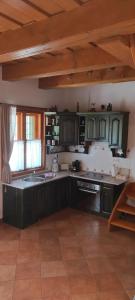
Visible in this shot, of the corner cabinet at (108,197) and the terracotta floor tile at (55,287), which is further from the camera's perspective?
the corner cabinet at (108,197)

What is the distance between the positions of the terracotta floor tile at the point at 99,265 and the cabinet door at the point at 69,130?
2634 mm

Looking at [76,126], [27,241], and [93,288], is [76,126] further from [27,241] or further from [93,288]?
[93,288]

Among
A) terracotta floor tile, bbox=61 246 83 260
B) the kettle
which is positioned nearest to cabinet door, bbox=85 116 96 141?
the kettle

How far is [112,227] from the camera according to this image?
175 inches

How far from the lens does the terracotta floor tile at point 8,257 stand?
10.9 feet

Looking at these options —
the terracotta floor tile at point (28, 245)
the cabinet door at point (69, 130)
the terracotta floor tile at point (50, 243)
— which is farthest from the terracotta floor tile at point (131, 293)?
the cabinet door at point (69, 130)

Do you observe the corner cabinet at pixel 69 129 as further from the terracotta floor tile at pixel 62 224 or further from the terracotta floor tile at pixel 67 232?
the terracotta floor tile at pixel 67 232

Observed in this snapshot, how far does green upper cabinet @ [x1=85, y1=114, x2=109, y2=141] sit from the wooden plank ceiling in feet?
5.51

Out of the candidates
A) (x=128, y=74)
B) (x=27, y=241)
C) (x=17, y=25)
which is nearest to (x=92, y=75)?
(x=128, y=74)

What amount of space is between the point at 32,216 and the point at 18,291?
70.2 inches

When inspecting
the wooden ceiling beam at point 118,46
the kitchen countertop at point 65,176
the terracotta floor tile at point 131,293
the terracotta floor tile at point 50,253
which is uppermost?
the wooden ceiling beam at point 118,46

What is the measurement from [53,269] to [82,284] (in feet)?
1.50

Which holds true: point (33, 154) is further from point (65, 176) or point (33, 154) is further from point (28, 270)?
point (28, 270)

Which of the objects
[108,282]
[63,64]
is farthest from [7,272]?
[63,64]
